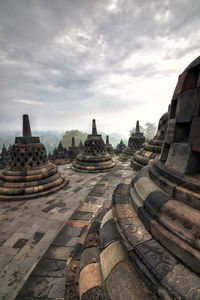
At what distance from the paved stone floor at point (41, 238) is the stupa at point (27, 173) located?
19.5 inches

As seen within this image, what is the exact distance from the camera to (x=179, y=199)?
74.4 inches

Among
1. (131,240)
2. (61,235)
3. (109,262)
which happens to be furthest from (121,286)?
(61,235)

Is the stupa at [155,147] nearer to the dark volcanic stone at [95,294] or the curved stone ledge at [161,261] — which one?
the curved stone ledge at [161,261]

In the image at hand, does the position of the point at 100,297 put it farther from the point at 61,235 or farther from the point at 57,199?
the point at 57,199

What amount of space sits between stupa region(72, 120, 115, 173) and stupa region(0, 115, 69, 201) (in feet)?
10.4

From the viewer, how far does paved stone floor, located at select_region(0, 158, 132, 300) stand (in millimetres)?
2531

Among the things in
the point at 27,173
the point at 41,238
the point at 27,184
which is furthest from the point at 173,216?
the point at 27,173

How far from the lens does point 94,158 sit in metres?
11.1

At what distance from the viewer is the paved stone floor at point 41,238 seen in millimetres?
2531

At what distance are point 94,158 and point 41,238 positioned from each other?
760 cm

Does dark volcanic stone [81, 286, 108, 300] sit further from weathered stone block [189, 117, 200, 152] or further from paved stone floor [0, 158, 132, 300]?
weathered stone block [189, 117, 200, 152]

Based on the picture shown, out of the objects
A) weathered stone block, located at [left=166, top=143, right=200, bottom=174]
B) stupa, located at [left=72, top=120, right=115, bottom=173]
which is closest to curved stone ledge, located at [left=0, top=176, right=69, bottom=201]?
stupa, located at [left=72, top=120, right=115, bottom=173]

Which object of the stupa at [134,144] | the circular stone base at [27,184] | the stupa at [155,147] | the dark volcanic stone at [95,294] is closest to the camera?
the dark volcanic stone at [95,294]

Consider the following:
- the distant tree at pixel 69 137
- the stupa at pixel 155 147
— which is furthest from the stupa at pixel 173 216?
the distant tree at pixel 69 137
